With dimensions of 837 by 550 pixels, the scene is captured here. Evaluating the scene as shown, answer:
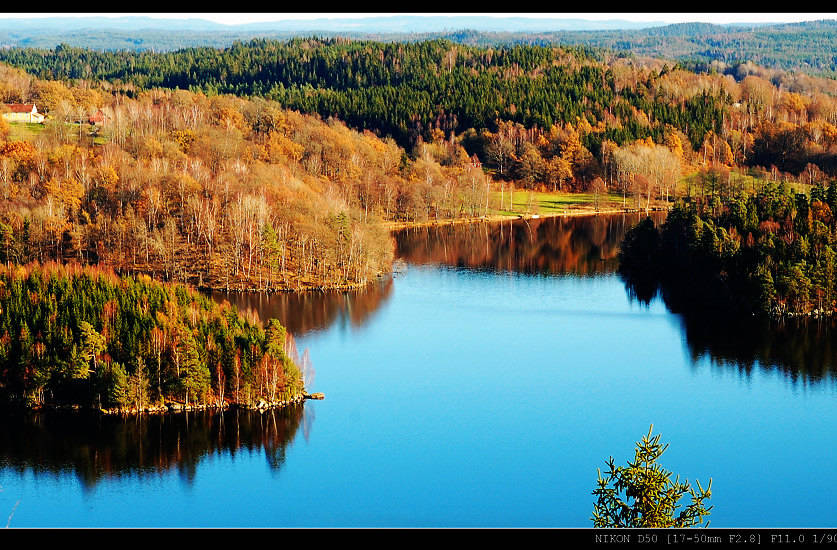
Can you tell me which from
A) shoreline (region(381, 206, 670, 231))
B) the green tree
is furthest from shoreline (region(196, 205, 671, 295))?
the green tree

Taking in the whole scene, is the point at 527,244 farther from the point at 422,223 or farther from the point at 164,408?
the point at 164,408

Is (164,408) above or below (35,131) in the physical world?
below

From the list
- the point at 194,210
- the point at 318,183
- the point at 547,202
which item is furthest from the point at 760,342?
the point at 547,202

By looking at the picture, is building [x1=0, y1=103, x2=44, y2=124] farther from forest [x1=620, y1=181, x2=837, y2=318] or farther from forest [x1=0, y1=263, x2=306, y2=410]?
forest [x1=0, y1=263, x2=306, y2=410]

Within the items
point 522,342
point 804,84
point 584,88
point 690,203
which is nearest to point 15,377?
point 522,342

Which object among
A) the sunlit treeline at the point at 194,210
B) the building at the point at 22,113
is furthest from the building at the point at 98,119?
the sunlit treeline at the point at 194,210

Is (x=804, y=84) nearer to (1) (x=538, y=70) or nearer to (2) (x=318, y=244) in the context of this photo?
(1) (x=538, y=70)
